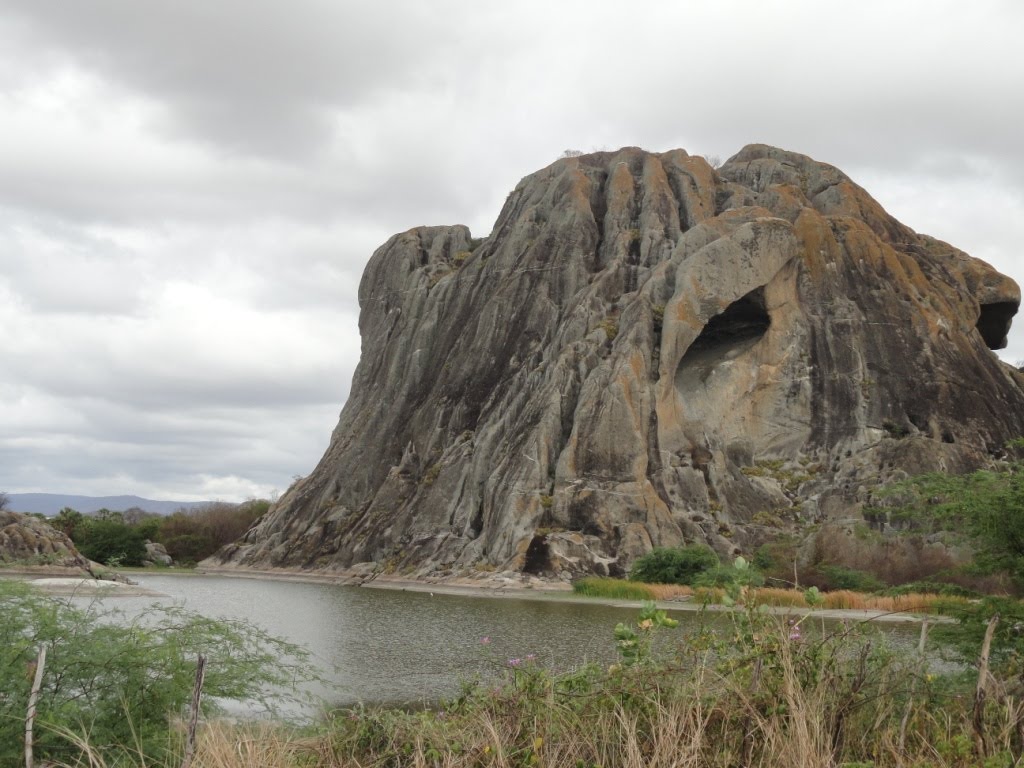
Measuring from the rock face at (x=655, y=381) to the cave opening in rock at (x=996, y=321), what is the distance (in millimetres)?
250

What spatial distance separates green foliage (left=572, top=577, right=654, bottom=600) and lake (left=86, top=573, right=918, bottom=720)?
8.02 ft

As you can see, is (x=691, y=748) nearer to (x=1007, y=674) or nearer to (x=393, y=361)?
(x=1007, y=674)

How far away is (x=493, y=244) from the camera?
89625 millimetres

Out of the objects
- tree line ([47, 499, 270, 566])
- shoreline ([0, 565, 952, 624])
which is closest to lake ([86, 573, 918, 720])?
shoreline ([0, 565, 952, 624])

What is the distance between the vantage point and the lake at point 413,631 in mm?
19422

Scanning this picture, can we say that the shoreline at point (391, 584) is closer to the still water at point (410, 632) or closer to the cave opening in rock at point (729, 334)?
the still water at point (410, 632)

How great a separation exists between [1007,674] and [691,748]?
3.37 m

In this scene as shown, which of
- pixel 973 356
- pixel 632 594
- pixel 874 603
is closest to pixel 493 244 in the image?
pixel 973 356

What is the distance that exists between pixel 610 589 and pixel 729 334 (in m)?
30.1

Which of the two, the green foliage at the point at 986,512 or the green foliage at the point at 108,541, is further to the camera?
the green foliage at the point at 108,541

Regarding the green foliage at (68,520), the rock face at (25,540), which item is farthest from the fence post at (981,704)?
the green foliage at (68,520)

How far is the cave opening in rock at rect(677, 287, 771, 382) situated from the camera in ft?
233

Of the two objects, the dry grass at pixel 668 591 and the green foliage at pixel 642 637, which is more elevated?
the green foliage at pixel 642 637

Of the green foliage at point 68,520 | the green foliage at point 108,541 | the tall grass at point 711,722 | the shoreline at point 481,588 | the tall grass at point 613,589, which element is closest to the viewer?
the tall grass at point 711,722
